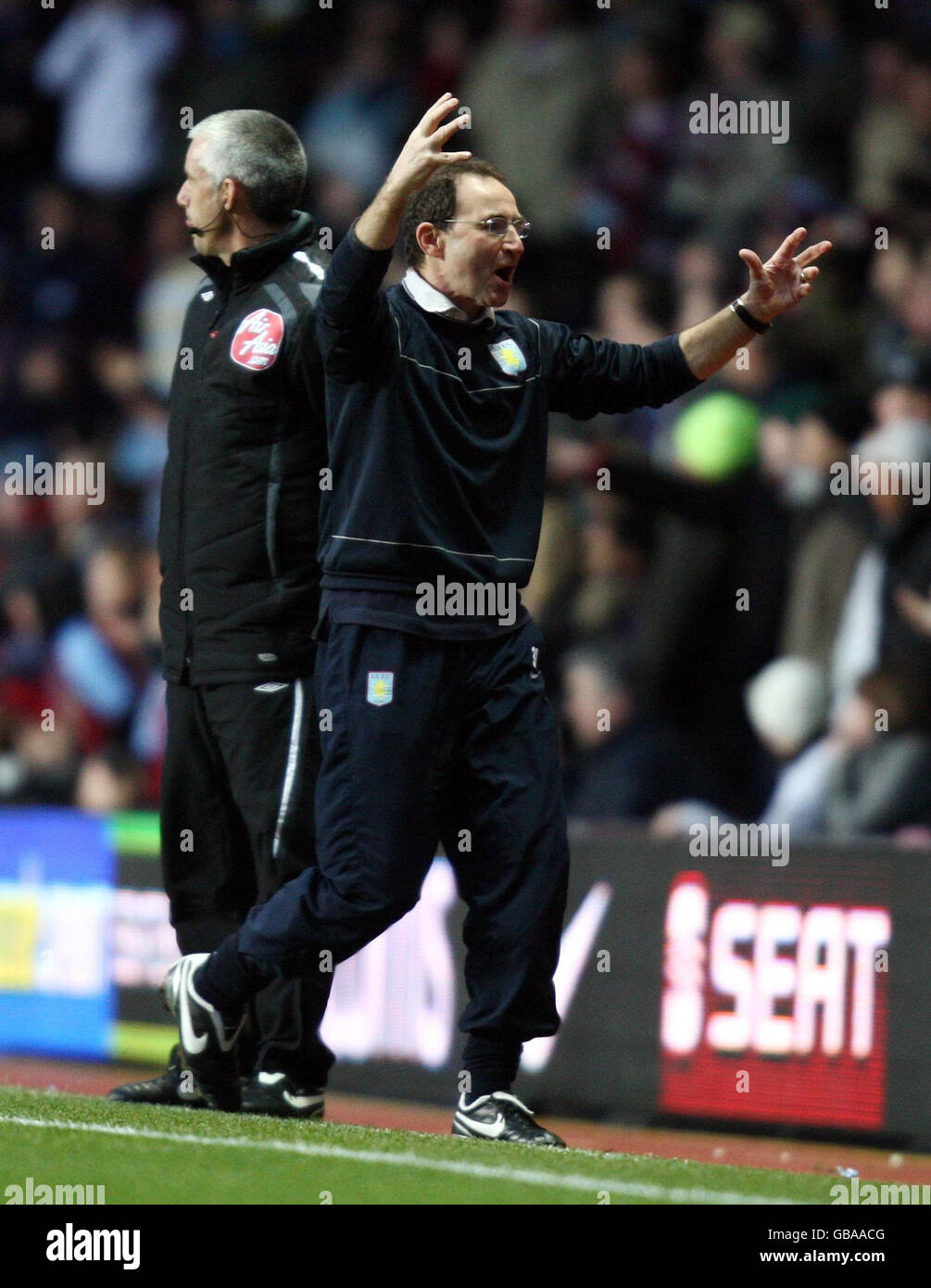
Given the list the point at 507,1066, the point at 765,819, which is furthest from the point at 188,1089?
the point at 765,819

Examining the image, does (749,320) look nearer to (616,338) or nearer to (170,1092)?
(170,1092)

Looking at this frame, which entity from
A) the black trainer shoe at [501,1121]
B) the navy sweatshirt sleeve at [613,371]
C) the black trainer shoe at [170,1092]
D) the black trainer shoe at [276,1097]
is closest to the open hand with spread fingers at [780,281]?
the navy sweatshirt sleeve at [613,371]

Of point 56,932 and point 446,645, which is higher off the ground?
point 446,645

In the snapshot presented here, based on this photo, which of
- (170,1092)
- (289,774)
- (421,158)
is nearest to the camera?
(421,158)

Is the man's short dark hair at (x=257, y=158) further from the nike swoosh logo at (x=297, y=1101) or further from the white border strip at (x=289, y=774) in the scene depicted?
the nike swoosh logo at (x=297, y=1101)

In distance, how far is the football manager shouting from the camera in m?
5.66

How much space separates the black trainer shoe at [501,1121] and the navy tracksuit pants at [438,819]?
0.35 ft

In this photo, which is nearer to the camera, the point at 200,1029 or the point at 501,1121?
the point at 501,1121

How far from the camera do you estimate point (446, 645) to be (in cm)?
517

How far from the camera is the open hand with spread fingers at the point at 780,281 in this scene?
5387mm

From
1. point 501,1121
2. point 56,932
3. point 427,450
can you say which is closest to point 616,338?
point 56,932

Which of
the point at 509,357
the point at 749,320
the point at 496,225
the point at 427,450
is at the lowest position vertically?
the point at 427,450

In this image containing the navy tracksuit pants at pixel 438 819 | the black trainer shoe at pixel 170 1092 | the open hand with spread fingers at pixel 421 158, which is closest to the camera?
the open hand with spread fingers at pixel 421 158

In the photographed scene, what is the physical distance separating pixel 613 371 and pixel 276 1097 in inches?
77.3
